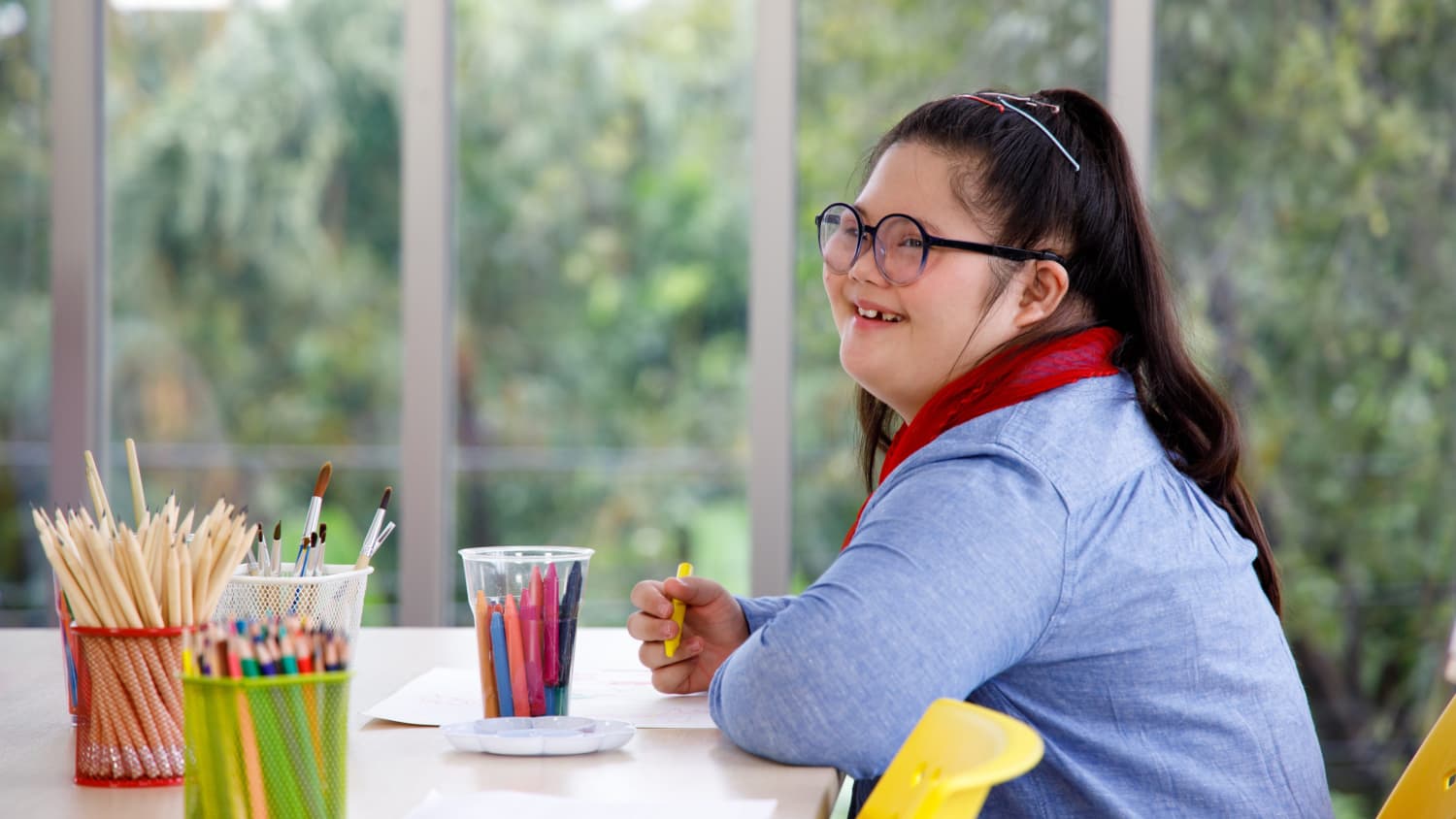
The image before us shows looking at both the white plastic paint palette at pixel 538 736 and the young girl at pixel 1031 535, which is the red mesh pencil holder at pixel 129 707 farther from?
the young girl at pixel 1031 535

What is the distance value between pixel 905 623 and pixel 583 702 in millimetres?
418

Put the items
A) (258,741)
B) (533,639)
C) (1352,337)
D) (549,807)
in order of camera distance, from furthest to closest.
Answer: (1352,337), (533,639), (549,807), (258,741)

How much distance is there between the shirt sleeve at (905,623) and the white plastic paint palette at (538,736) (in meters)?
0.10

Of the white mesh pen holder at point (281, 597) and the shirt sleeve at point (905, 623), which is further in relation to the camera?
the white mesh pen holder at point (281, 597)

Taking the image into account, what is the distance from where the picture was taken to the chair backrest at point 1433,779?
1187 mm

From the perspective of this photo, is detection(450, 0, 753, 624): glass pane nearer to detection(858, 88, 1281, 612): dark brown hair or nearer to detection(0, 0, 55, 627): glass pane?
detection(0, 0, 55, 627): glass pane

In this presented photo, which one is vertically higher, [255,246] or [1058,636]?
[255,246]

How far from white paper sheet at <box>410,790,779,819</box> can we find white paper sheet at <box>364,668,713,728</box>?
0.26m

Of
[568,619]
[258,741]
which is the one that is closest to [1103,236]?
[568,619]

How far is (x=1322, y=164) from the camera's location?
118 inches

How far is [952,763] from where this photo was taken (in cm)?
87

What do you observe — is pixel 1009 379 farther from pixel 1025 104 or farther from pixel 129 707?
pixel 129 707

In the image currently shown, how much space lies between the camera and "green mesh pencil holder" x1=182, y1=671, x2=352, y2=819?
0.84 meters

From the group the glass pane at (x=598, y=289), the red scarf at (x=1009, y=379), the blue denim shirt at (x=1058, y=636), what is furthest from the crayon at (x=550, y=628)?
the glass pane at (x=598, y=289)
